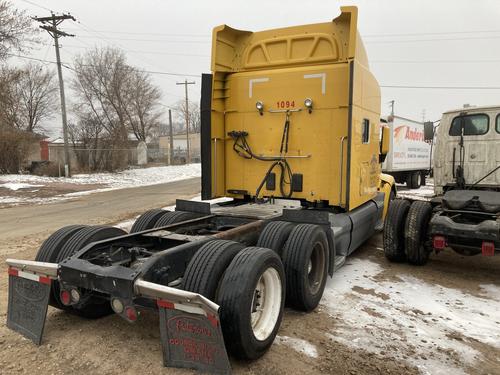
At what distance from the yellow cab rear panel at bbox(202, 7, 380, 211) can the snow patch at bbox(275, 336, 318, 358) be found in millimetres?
2650

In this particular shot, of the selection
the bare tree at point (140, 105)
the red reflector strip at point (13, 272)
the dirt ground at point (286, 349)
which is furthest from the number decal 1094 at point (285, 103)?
the bare tree at point (140, 105)

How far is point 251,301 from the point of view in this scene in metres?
3.24

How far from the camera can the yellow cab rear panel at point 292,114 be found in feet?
19.8

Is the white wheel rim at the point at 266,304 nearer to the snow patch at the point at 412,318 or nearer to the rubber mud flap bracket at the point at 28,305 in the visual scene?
the snow patch at the point at 412,318

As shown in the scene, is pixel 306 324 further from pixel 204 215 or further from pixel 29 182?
pixel 29 182

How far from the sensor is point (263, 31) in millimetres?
6637

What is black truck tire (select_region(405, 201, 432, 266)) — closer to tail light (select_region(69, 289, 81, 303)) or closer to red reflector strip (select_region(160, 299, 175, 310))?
red reflector strip (select_region(160, 299, 175, 310))

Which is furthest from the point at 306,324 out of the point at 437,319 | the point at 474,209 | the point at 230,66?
the point at 230,66

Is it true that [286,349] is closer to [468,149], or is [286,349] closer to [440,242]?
[440,242]

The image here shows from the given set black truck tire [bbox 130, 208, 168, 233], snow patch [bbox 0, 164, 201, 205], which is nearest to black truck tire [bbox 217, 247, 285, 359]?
black truck tire [bbox 130, 208, 168, 233]

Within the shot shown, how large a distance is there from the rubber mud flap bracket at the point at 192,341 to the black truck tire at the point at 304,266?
1.68 m

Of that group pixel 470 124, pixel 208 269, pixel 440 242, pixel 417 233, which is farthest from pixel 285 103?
pixel 208 269

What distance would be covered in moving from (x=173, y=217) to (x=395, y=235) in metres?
3.49

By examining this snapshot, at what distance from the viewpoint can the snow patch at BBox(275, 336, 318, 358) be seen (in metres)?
3.61
